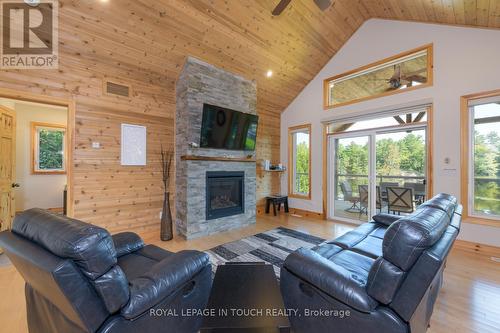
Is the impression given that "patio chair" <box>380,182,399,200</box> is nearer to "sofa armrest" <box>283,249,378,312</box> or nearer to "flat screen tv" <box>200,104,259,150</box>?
"flat screen tv" <box>200,104,259,150</box>

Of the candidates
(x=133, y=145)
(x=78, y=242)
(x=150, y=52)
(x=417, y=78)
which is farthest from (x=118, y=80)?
(x=417, y=78)

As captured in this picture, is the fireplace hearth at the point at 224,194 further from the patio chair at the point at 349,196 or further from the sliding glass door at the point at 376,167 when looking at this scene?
the patio chair at the point at 349,196

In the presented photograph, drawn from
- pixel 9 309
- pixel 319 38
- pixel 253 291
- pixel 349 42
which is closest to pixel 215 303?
pixel 253 291

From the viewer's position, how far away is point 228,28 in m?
3.56

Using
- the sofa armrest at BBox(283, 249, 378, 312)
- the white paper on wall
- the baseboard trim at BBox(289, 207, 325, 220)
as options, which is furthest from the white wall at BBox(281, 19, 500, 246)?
the white paper on wall

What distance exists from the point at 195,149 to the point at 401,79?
13.5 ft

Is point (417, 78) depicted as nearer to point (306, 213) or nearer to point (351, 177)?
point (351, 177)

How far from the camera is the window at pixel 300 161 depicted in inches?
220

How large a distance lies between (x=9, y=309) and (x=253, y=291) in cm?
229

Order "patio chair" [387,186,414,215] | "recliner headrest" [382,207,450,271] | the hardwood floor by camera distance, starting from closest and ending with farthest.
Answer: "recliner headrest" [382,207,450,271], the hardwood floor, "patio chair" [387,186,414,215]

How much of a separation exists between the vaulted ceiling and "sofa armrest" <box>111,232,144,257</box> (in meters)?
2.86

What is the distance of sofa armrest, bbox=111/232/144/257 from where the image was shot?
1893 mm

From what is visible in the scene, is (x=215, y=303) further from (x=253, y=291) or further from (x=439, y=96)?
(x=439, y=96)

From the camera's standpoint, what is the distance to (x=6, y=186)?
320 centimetres
